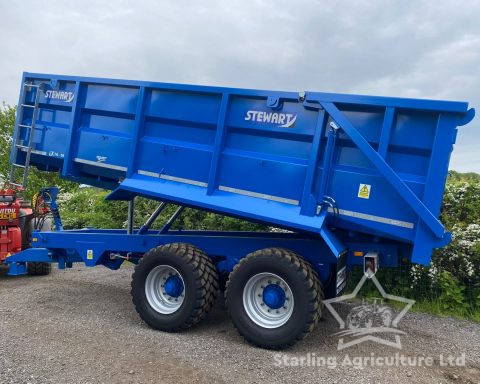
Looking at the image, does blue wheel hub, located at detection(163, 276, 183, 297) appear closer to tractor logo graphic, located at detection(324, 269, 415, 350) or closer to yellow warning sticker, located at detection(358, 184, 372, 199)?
tractor logo graphic, located at detection(324, 269, 415, 350)

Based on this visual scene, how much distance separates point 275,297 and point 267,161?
1.40 m

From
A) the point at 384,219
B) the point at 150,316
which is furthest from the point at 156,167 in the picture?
the point at 384,219

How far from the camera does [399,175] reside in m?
4.38

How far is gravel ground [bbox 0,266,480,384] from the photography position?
12.7ft

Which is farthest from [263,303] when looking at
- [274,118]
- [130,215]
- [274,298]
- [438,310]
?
[438,310]

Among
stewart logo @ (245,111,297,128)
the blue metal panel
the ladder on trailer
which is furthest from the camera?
the ladder on trailer

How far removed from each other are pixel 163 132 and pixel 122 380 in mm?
2762

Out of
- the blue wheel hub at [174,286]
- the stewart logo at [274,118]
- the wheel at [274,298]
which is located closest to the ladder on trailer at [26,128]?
the blue wheel hub at [174,286]

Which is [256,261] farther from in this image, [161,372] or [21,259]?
[21,259]

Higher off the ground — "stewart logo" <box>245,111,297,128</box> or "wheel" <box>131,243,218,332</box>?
"stewart logo" <box>245,111,297,128</box>

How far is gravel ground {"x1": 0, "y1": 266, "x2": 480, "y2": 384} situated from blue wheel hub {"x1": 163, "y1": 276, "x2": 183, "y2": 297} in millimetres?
436

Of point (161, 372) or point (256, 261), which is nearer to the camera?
point (161, 372)

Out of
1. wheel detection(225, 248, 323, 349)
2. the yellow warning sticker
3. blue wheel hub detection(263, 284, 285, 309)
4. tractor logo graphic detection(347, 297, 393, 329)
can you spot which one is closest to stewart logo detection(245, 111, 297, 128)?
the yellow warning sticker

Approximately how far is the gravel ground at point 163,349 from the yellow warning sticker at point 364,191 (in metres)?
1.55
